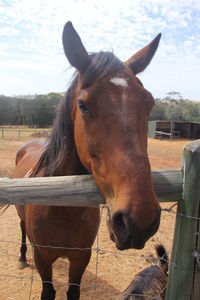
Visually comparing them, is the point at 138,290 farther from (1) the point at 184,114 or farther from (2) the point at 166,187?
(1) the point at 184,114

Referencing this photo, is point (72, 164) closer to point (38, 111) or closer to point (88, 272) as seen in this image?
point (88, 272)

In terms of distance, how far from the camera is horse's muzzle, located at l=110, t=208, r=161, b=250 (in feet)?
4.18

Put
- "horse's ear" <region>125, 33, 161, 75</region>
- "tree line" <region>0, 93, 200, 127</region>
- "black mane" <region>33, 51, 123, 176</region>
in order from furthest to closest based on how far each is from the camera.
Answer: "tree line" <region>0, 93, 200, 127</region> < "black mane" <region>33, 51, 123, 176</region> < "horse's ear" <region>125, 33, 161, 75</region>

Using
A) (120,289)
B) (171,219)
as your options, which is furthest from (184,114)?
(120,289)

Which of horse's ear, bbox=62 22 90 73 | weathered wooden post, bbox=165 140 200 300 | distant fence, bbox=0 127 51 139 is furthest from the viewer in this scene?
distant fence, bbox=0 127 51 139

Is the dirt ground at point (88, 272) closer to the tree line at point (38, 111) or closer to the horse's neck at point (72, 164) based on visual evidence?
the horse's neck at point (72, 164)

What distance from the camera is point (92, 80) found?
1.68 m

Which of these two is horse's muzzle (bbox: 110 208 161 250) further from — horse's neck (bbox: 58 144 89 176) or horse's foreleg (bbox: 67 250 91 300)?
horse's foreleg (bbox: 67 250 91 300)

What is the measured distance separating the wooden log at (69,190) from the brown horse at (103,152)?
0.10m

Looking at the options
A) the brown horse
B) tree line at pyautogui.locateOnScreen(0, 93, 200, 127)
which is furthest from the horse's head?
tree line at pyautogui.locateOnScreen(0, 93, 200, 127)

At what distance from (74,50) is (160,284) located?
2.62 m

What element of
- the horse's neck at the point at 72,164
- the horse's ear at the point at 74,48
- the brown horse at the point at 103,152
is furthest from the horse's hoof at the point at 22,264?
the horse's ear at the point at 74,48

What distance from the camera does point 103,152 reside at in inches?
61.2

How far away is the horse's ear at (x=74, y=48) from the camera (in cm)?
174
